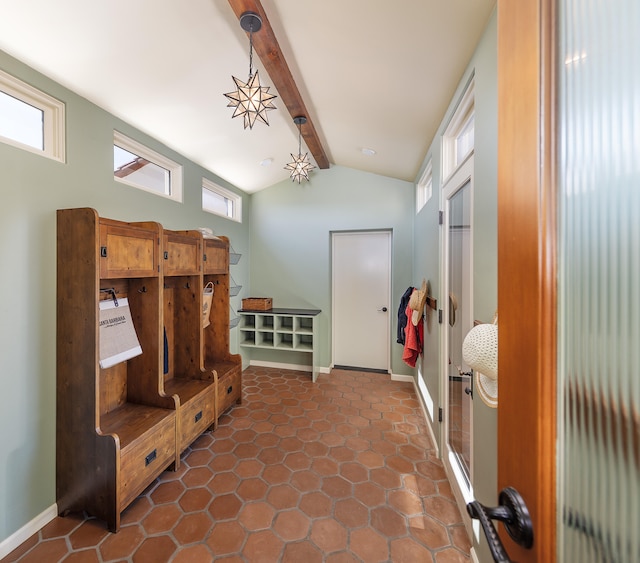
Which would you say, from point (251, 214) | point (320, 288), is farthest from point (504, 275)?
point (251, 214)

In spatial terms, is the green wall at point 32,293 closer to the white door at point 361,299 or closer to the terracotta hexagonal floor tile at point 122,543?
the terracotta hexagonal floor tile at point 122,543

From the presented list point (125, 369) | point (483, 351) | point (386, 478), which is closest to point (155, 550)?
point (125, 369)

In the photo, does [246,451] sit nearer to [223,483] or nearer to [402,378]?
[223,483]

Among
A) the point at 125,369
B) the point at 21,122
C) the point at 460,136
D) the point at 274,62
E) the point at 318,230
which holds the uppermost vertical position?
the point at 274,62

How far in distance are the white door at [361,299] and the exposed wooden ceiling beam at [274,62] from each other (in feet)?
5.86

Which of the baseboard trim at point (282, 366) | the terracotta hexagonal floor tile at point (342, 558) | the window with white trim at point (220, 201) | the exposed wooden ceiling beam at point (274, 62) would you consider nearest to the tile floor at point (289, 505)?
the terracotta hexagonal floor tile at point (342, 558)

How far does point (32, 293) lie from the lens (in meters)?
1.63

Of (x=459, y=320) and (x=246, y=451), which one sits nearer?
(x=459, y=320)

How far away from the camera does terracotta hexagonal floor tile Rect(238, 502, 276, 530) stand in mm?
1639

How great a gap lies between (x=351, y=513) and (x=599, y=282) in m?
1.99

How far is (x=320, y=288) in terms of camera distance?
4.10m

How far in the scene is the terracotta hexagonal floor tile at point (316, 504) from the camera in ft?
5.65

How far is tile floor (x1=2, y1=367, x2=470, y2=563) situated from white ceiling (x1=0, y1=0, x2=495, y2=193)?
8.92ft

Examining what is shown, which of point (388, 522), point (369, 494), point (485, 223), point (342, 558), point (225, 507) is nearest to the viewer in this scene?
point (485, 223)
